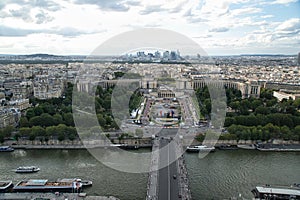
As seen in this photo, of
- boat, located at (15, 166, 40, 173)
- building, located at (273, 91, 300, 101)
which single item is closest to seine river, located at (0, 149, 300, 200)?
boat, located at (15, 166, 40, 173)

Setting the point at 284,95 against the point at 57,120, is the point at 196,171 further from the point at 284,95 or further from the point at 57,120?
the point at 284,95

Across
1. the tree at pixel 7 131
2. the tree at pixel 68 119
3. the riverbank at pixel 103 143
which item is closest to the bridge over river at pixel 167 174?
the riverbank at pixel 103 143

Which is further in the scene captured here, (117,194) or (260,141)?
(260,141)

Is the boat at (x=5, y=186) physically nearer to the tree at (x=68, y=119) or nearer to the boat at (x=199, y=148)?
the tree at (x=68, y=119)

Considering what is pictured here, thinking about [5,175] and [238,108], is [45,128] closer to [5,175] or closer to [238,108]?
[5,175]

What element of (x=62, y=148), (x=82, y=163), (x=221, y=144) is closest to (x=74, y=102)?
(x=62, y=148)

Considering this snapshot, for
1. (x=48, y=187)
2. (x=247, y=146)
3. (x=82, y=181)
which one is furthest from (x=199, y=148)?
(x=48, y=187)

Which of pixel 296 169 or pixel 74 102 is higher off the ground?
pixel 74 102

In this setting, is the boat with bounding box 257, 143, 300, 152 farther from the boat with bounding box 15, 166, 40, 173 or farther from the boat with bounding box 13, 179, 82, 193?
the boat with bounding box 15, 166, 40, 173
